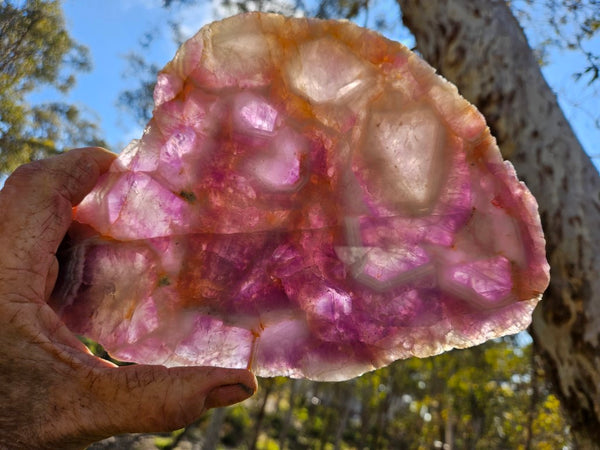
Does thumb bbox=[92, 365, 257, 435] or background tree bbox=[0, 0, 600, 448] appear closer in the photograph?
thumb bbox=[92, 365, 257, 435]

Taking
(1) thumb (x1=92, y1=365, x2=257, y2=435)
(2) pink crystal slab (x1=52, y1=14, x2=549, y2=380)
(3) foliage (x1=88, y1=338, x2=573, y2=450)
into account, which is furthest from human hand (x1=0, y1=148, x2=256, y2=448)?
(3) foliage (x1=88, y1=338, x2=573, y2=450)

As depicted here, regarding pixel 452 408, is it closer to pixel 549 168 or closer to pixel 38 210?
pixel 549 168

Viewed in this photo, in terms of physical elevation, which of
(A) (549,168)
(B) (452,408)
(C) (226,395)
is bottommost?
(B) (452,408)

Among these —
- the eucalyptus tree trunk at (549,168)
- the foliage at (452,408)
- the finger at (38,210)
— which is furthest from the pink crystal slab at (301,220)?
the foliage at (452,408)

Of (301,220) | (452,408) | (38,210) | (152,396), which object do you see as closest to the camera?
(152,396)

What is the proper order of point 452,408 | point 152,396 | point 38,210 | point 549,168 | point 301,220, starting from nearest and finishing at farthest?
point 152,396 → point 38,210 → point 301,220 → point 549,168 → point 452,408

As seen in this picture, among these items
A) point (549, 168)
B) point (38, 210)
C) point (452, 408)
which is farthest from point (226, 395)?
point (452, 408)

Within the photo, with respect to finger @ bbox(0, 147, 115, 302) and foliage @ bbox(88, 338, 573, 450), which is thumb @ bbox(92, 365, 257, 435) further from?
foliage @ bbox(88, 338, 573, 450)
